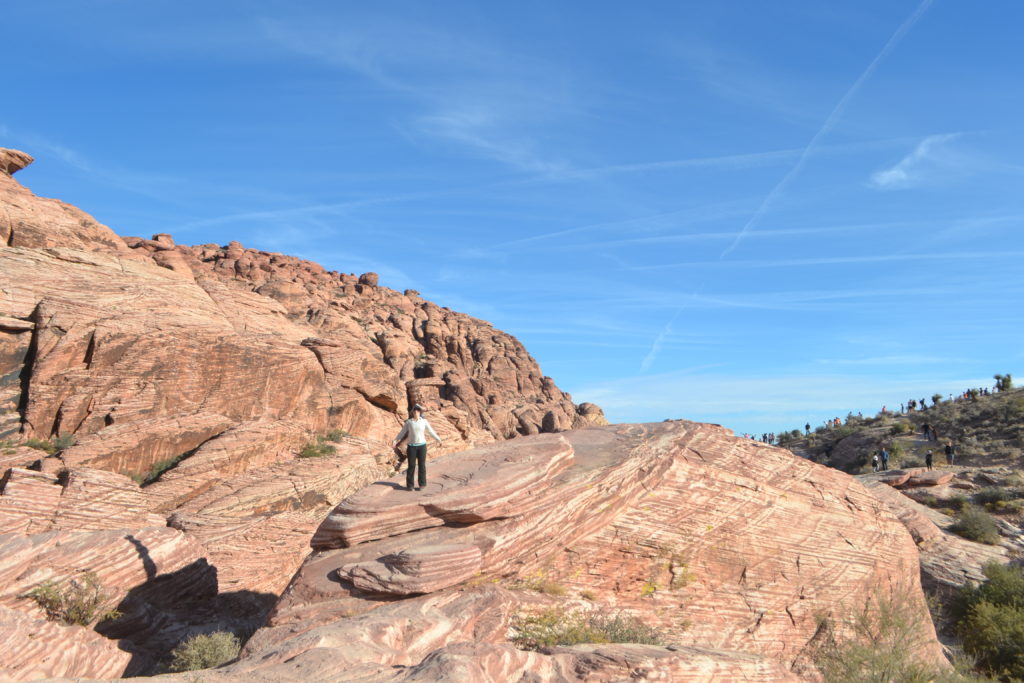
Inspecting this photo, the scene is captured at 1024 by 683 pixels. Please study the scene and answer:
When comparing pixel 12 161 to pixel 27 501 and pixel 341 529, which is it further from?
pixel 341 529

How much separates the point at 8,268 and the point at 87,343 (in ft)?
16.2

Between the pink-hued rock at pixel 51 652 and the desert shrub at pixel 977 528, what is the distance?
2958 cm

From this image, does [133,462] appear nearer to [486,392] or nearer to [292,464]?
[292,464]

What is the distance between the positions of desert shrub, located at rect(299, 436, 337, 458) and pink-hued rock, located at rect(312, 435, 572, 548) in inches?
451

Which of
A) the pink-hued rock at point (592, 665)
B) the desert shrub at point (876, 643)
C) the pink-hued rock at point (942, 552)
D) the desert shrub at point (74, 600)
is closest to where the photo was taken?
the pink-hued rock at point (592, 665)

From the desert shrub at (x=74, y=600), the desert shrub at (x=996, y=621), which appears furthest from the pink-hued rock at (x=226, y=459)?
the desert shrub at (x=996, y=621)

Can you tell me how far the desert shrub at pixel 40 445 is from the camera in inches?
835

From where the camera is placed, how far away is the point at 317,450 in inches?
973

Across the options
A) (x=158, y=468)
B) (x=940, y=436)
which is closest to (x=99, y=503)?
(x=158, y=468)

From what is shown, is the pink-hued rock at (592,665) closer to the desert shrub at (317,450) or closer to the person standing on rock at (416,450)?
the person standing on rock at (416,450)

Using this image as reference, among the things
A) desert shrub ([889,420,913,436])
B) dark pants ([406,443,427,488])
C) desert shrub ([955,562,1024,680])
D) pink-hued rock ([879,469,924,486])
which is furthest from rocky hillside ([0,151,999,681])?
desert shrub ([889,420,913,436])

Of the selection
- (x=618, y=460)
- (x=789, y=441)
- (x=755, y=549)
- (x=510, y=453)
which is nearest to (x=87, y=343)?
(x=510, y=453)

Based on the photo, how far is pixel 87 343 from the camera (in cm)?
2391

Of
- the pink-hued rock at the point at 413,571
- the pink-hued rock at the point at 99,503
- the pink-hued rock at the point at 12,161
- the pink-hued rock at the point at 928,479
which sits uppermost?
→ the pink-hued rock at the point at 12,161
